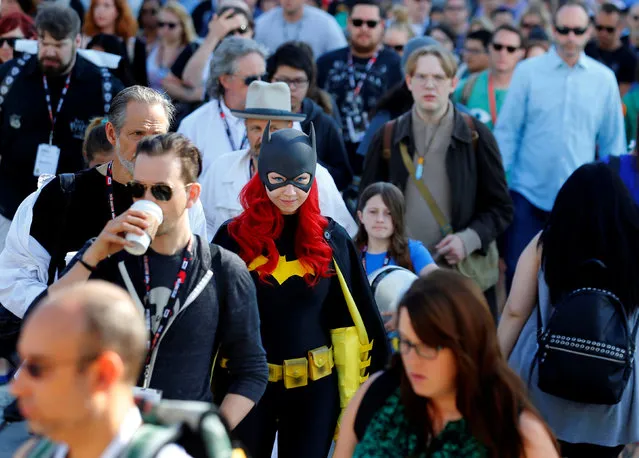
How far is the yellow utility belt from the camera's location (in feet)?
17.1

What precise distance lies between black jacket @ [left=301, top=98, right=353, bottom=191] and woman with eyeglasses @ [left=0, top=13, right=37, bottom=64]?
2.83 m

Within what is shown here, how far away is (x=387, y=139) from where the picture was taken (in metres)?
7.70

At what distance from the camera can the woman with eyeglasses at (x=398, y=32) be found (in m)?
11.0

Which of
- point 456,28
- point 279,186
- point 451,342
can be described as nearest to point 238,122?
point 279,186

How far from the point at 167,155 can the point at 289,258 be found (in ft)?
4.13

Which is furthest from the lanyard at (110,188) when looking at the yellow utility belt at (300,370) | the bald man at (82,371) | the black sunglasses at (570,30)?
the black sunglasses at (570,30)

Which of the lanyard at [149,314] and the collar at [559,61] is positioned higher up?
the collar at [559,61]

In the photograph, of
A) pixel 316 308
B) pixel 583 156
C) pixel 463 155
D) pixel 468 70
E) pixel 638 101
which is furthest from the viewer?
pixel 468 70

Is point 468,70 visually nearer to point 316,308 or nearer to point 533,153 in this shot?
point 533,153

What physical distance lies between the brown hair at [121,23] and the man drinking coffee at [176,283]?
637cm

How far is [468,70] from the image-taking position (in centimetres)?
1149

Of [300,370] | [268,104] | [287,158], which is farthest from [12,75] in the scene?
[300,370]

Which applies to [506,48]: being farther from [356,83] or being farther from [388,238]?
[388,238]

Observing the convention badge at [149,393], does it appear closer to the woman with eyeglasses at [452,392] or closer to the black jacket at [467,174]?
the woman with eyeglasses at [452,392]
